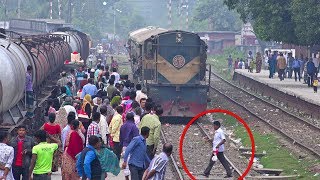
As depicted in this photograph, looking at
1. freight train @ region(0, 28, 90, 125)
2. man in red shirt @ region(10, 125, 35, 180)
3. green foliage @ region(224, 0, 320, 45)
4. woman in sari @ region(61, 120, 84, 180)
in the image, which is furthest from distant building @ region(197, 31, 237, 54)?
man in red shirt @ region(10, 125, 35, 180)

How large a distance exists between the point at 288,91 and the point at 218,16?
64.8 m

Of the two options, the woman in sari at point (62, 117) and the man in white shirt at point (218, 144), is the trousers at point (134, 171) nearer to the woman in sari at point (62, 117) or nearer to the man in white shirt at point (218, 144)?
the man in white shirt at point (218, 144)

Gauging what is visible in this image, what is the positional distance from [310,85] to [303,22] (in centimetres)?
384

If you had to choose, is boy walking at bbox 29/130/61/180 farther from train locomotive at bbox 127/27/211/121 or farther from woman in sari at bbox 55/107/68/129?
train locomotive at bbox 127/27/211/121

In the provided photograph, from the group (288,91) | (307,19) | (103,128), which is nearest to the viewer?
(103,128)

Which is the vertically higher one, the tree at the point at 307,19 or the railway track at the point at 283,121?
the tree at the point at 307,19

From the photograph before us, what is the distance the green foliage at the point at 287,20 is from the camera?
39.4 meters

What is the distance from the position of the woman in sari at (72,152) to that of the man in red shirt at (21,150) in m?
0.61

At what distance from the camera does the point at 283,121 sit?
30375 mm

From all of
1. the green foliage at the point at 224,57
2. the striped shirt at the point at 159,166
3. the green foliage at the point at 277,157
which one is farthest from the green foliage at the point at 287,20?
the green foliage at the point at 224,57

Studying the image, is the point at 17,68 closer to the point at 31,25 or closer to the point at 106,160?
the point at 106,160

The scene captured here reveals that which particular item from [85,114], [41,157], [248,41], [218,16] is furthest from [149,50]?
[218,16]

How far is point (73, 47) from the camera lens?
44.9 m

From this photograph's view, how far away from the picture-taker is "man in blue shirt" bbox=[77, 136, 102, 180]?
43.8 ft
